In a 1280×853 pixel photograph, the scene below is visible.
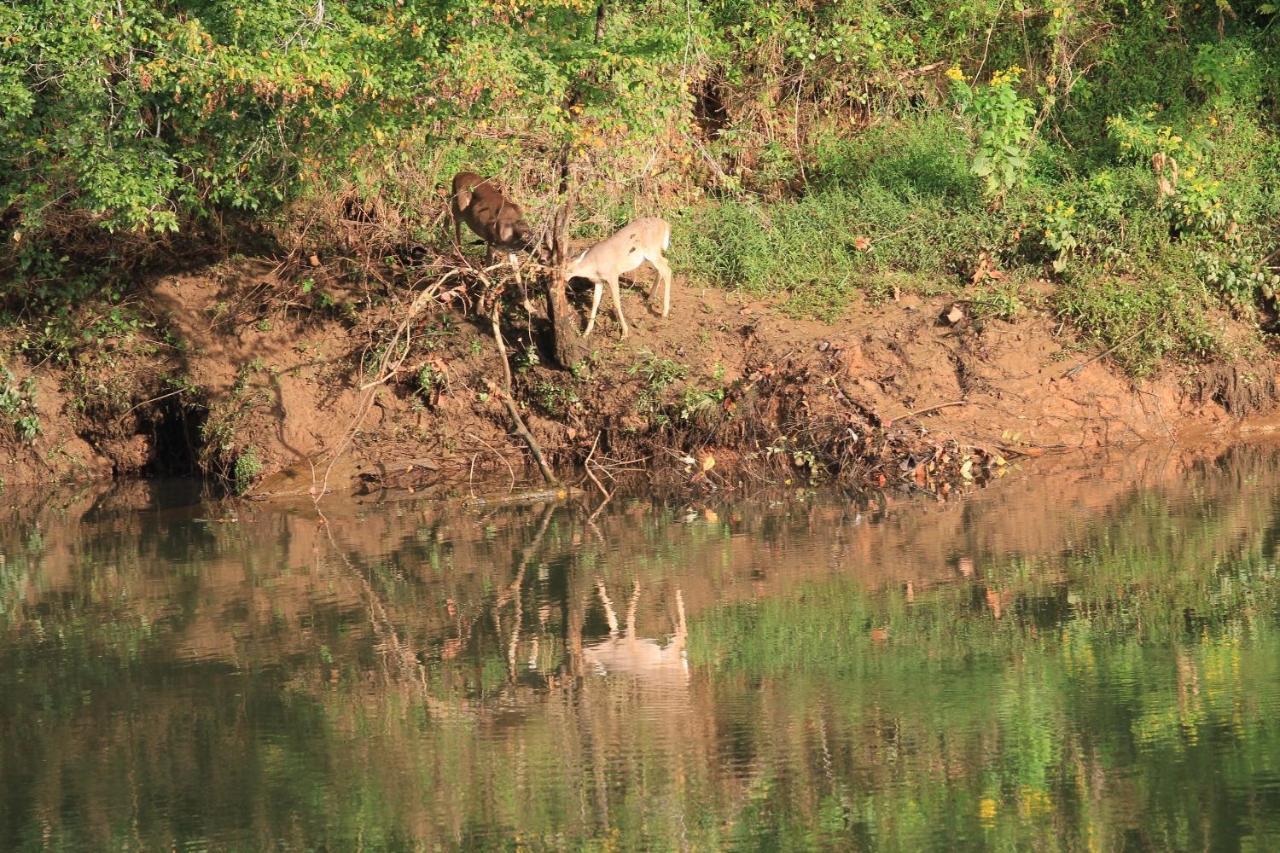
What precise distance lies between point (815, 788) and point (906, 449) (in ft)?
22.9

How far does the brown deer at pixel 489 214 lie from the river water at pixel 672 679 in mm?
2747

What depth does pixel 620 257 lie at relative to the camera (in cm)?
1415

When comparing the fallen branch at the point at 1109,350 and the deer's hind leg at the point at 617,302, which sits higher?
the deer's hind leg at the point at 617,302

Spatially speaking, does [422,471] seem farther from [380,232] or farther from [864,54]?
[864,54]

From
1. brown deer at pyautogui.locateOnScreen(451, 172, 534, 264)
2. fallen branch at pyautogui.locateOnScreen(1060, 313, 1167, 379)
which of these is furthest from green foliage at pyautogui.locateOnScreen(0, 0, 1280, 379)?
brown deer at pyautogui.locateOnScreen(451, 172, 534, 264)

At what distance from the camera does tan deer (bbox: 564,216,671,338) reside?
14.1m

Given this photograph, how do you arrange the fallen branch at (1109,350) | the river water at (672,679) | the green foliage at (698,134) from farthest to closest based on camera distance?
1. the fallen branch at (1109,350)
2. the green foliage at (698,134)
3. the river water at (672,679)

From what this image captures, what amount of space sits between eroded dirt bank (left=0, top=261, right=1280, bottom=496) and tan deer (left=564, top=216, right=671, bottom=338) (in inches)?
16.8

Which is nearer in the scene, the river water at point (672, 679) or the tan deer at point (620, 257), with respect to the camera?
the river water at point (672, 679)

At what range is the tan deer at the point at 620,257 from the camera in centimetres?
1409

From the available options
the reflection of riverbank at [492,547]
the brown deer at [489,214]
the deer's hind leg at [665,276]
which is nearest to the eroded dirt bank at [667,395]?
the deer's hind leg at [665,276]

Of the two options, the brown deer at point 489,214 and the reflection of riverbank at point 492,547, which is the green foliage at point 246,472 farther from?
the brown deer at point 489,214

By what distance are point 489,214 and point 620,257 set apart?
115cm

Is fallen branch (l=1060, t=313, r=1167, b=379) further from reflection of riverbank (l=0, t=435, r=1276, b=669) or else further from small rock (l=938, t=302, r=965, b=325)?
small rock (l=938, t=302, r=965, b=325)
